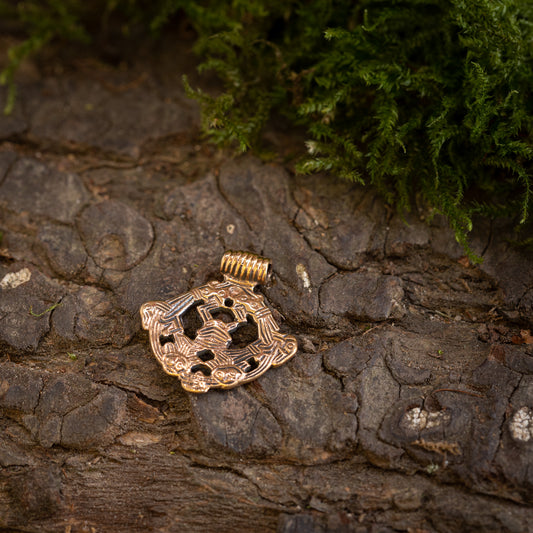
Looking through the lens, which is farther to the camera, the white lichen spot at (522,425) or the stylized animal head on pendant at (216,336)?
the stylized animal head on pendant at (216,336)

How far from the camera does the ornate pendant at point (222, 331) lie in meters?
2.74

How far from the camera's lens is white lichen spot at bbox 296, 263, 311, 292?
10.1ft

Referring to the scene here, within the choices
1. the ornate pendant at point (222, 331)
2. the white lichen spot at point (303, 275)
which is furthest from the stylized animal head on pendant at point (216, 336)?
the white lichen spot at point (303, 275)

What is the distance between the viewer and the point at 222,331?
2.91 m

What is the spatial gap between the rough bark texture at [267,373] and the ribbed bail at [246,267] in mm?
145

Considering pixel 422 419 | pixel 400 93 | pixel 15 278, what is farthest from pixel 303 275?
pixel 15 278

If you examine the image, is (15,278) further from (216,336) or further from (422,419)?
(422,419)

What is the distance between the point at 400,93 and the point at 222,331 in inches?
71.4

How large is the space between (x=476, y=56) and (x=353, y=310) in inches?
65.2

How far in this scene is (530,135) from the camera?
3025 mm

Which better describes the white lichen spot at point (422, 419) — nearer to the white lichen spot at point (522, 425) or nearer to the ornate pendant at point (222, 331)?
the white lichen spot at point (522, 425)

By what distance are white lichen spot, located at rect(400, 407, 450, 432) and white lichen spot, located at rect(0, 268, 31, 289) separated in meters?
2.38

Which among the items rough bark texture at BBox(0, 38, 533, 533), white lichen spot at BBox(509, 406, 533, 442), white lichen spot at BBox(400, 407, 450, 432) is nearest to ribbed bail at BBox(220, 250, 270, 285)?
rough bark texture at BBox(0, 38, 533, 533)

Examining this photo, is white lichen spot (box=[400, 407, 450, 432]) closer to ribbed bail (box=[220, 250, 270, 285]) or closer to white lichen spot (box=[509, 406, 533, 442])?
white lichen spot (box=[509, 406, 533, 442])
